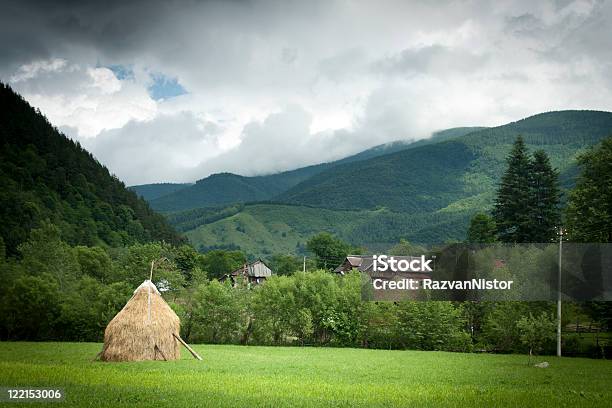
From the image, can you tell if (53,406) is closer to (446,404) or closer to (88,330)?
(446,404)

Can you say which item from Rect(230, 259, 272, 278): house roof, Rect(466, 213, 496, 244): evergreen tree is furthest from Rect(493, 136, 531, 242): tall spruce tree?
Rect(230, 259, 272, 278): house roof

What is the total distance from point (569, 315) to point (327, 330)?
23.6m

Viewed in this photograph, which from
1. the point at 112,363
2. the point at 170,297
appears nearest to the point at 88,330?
the point at 170,297

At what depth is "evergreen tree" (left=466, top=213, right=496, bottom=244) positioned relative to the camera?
250ft

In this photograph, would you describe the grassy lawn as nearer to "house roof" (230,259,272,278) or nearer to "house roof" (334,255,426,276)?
"house roof" (334,255,426,276)

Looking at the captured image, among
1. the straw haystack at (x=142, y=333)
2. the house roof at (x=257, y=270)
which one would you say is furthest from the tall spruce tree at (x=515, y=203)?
the house roof at (x=257, y=270)

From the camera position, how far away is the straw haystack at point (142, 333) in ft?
97.8

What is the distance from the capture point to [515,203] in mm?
74938

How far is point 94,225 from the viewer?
123625mm

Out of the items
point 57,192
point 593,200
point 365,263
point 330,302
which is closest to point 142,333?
point 330,302

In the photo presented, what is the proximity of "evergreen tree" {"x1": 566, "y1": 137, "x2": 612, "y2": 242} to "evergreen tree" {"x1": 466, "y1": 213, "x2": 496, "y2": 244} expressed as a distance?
27099 mm

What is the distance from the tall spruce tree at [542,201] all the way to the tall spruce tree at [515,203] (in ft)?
1.85

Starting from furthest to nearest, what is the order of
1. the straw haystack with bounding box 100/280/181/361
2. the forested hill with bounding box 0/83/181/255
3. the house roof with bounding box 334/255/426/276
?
the forested hill with bounding box 0/83/181/255, the house roof with bounding box 334/255/426/276, the straw haystack with bounding box 100/280/181/361

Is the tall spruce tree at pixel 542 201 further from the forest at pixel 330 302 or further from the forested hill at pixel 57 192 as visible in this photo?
the forested hill at pixel 57 192
